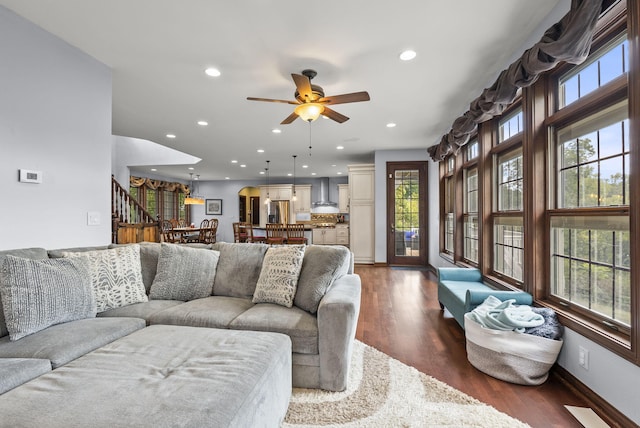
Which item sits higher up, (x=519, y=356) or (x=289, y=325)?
(x=289, y=325)

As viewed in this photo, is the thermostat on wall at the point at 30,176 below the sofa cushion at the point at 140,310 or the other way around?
the other way around

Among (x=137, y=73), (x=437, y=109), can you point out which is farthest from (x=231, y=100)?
(x=437, y=109)

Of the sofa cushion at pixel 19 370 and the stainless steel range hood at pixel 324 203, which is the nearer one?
the sofa cushion at pixel 19 370

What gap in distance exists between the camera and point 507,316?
205 cm

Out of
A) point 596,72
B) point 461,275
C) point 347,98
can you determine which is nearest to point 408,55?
point 347,98

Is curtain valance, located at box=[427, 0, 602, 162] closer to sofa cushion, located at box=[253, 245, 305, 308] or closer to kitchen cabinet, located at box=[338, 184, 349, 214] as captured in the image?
sofa cushion, located at box=[253, 245, 305, 308]

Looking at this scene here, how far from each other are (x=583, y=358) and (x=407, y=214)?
4.76 metres

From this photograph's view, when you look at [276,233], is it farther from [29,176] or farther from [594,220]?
[594,220]

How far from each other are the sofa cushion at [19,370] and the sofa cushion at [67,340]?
58 millimetres

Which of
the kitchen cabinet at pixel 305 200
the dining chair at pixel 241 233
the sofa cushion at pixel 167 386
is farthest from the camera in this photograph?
the kitchen cabinet at pixel 305 200

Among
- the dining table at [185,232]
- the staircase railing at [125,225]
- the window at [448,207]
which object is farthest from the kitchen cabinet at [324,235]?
the staircase railing at [125,225]

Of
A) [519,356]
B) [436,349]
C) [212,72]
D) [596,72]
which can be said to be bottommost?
[436,349]

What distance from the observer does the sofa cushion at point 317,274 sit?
2098 millimetres

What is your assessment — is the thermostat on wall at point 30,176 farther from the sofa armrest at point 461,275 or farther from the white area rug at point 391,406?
the sofa armrest at point 461,275
